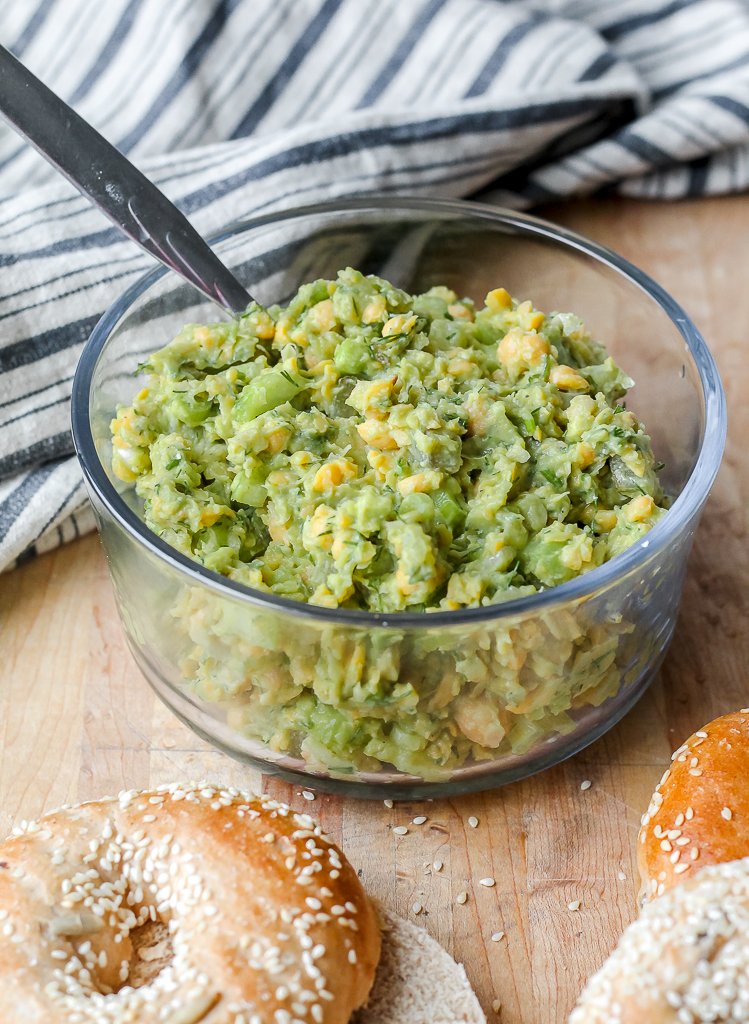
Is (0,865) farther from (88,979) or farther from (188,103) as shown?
(188,103)

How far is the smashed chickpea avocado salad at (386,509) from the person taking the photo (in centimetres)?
166

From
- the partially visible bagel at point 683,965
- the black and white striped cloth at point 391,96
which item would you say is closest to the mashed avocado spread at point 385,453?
the partially visible bagel at point 683,965

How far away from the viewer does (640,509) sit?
5.74 feet

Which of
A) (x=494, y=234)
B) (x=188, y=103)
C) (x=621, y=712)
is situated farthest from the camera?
(x=188, y=103)

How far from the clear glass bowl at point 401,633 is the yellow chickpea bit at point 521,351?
326 millimetres

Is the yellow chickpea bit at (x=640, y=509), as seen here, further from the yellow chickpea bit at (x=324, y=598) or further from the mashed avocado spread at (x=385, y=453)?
the yellow chickpea bit at (x=324, y=598)

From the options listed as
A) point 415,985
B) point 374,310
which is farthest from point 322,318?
point 415,985

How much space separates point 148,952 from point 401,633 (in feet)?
2.19

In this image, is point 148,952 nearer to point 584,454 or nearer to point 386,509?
point 386,509

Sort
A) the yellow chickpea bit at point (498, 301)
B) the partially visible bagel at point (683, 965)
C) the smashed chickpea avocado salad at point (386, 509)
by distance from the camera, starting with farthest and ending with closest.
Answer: the yellow chickpea bit at point (498, 301) → the smashed chickpea avocado salad at point (386, 509) → the partially visible bagel at point (683, 965)

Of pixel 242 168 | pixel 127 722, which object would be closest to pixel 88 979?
pixel 127 722

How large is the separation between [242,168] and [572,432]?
52.7 inches

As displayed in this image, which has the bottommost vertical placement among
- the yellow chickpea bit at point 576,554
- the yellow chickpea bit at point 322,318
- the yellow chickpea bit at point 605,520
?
the yellow chickpea bit at point 605,520

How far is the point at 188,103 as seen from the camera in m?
3.04
